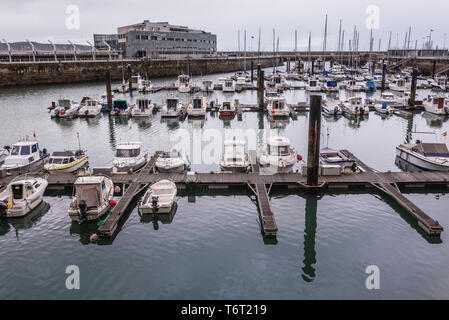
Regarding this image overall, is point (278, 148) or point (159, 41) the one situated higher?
point (159, 41)

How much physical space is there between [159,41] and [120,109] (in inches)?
3818

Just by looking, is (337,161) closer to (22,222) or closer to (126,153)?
(126,153)

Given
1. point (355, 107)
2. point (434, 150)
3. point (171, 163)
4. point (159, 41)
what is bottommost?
point (171, 163)

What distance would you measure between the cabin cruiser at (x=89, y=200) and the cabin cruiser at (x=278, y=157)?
1158 centimetres

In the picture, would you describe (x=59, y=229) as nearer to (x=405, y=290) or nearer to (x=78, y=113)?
Answer: (x=405, y=290)

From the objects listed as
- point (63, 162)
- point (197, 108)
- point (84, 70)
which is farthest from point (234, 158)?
point (84, 70)

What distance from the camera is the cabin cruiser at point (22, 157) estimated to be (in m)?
26.8

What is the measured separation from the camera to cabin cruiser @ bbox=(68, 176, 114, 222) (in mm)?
19869

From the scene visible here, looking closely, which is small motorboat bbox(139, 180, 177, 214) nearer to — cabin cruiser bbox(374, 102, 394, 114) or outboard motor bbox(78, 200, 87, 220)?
outboard motor bbox(78, 200, 87, 220)

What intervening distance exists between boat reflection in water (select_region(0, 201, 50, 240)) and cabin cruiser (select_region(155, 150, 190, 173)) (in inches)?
325

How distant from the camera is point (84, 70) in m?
98.7

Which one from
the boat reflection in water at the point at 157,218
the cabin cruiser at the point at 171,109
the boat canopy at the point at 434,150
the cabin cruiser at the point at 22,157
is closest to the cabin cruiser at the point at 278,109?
the cabin cruiser at the point at 171,109

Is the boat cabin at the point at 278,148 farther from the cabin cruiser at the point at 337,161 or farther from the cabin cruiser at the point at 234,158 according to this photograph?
the cabin cruiser at the point at 337,161
